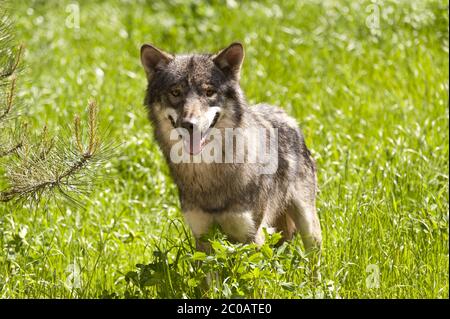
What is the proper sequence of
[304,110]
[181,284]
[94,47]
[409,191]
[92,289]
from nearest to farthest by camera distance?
1. [181,284]
2. [92,289]
3. [409,191]
4. [304,110]
5. [94,47]

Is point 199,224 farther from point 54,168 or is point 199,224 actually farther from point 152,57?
point 152,57

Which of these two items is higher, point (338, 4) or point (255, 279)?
point (338, 4)

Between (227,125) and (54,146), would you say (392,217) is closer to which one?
(227,125)

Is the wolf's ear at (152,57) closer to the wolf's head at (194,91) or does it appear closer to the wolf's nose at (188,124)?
the wolf's head at (194,91)

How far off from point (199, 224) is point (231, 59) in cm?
111

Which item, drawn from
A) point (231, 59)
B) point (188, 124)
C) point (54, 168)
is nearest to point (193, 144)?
point (188, 124)

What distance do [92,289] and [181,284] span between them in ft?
2.31

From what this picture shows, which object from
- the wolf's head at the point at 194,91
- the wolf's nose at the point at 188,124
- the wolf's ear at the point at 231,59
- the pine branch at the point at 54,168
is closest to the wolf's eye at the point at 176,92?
the wolf's head at the point at 194,91

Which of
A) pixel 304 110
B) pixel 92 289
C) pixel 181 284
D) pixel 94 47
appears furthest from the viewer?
pixel 94 47

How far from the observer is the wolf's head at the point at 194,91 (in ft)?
16.1

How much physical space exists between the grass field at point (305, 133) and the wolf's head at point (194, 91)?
2.34 feet

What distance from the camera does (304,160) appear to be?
6020 mm

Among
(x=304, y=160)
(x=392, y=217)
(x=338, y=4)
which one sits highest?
(x=338, y=4)
